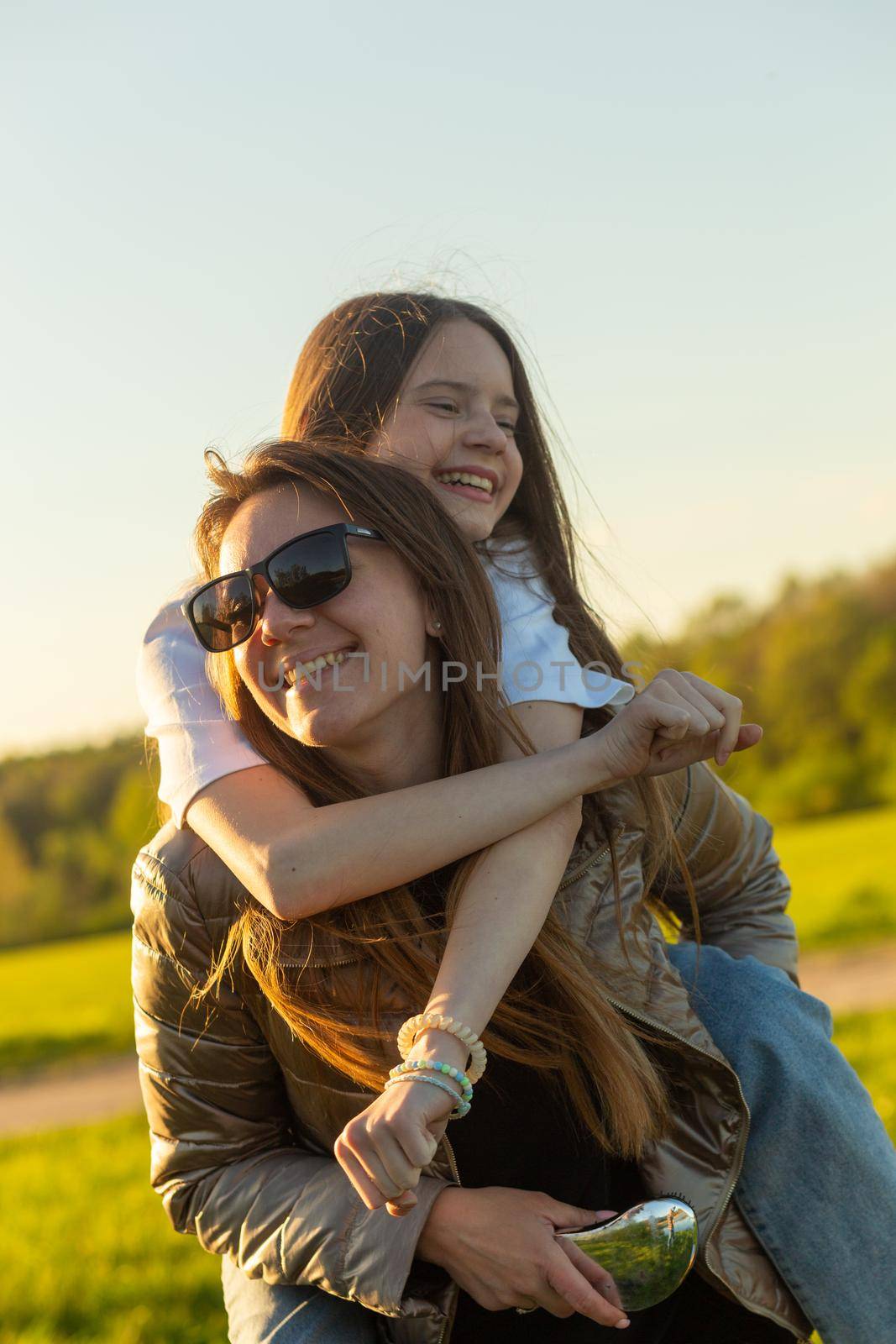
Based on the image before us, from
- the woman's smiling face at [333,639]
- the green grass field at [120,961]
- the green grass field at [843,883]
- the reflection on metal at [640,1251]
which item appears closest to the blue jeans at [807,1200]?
the reflection on metal at [640,1251]

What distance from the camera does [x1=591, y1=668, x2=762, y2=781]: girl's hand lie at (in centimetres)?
198

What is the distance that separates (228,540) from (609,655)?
87cm

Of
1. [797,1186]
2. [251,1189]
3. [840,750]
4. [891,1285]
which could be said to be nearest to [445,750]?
[251,1189]

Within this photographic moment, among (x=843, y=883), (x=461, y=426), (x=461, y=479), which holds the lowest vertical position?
(x=843, y=883)

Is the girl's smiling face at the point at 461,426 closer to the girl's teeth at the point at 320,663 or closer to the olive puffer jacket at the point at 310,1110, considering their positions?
the girl's teeth at the point at 320,663

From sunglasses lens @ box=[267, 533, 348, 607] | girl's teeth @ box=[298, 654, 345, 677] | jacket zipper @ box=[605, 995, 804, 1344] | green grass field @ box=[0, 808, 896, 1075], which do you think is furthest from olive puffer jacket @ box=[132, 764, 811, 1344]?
green grass field @ box=[0, 808, 896, 1075]

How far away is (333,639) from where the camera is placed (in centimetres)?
217

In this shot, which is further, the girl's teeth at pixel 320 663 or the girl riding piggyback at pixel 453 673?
the girl's teeth at pixel 320 663

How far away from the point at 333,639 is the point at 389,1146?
866 mm

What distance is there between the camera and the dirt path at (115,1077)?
932cm

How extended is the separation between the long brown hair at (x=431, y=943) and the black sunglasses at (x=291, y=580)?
0.37 feet

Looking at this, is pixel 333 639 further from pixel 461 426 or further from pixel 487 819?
pixel 461 426

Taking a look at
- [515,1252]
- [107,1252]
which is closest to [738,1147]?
[515,1252]

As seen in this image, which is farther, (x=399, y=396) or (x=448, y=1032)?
(x=399, y=396)
